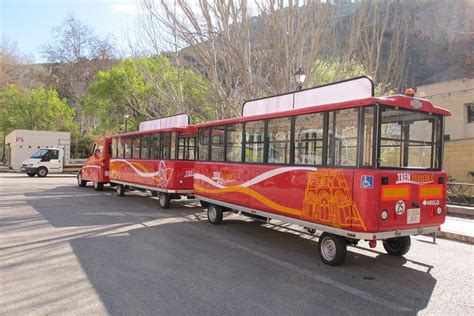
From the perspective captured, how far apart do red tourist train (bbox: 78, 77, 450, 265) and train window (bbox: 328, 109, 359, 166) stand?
2 centimetres

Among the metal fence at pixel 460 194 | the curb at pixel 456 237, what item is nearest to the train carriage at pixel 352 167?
the curb at pixel 456 237

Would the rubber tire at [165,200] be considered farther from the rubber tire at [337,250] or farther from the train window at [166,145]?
the rubber tire at [337,250]

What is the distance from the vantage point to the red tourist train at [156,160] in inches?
520

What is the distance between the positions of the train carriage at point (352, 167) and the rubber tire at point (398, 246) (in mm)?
18

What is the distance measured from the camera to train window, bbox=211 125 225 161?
412 inches

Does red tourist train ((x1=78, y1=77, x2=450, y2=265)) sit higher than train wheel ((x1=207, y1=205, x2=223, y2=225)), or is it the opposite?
red tourist train ((x1=78, y1=77, x2=450, y2=265))

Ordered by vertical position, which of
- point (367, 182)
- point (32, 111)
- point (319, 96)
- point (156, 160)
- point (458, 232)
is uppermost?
point (32, 111)

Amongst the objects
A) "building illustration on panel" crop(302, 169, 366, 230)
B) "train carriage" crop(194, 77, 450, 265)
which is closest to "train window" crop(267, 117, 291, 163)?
"train carriage" crop(194, 77, 450, 265)

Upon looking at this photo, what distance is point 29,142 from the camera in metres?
35.6

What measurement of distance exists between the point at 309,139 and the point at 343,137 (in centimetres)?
86

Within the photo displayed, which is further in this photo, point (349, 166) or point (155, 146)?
point (155, 146)

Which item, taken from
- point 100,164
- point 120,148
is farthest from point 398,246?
point 100,164

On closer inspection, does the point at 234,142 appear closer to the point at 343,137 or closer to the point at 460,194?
the point at 343,137

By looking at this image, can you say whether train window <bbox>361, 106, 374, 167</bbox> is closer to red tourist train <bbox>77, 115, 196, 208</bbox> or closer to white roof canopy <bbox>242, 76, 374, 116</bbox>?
white roof canopy <bbox>242, 76, 374, 116</bbox>
